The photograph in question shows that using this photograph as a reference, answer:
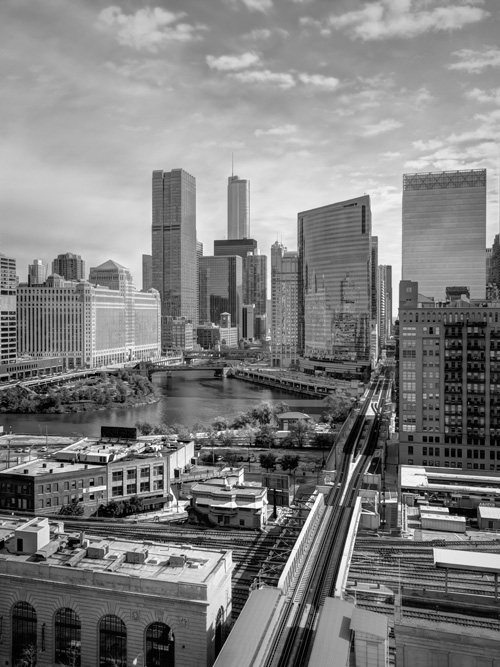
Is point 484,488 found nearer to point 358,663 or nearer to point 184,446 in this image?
point 184,446

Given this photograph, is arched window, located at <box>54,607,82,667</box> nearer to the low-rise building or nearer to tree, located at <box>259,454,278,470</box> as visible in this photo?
the low-rise building

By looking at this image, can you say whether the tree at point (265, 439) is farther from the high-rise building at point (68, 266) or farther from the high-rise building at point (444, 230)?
the high-rise building at point (68, 266)

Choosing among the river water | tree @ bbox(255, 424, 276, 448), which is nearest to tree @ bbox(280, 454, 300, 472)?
tree @ bbox(255, 424, 276, 448)

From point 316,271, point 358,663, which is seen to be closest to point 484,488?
point 358,663

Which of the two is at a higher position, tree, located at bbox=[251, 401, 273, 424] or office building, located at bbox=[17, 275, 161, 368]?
office building, located at bbox=[17, 275, 161, 368]

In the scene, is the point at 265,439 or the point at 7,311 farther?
the point at 7,311

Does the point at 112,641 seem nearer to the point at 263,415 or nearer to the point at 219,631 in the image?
the point at 219,631

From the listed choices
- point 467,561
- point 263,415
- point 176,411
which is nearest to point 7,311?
point 176,411
